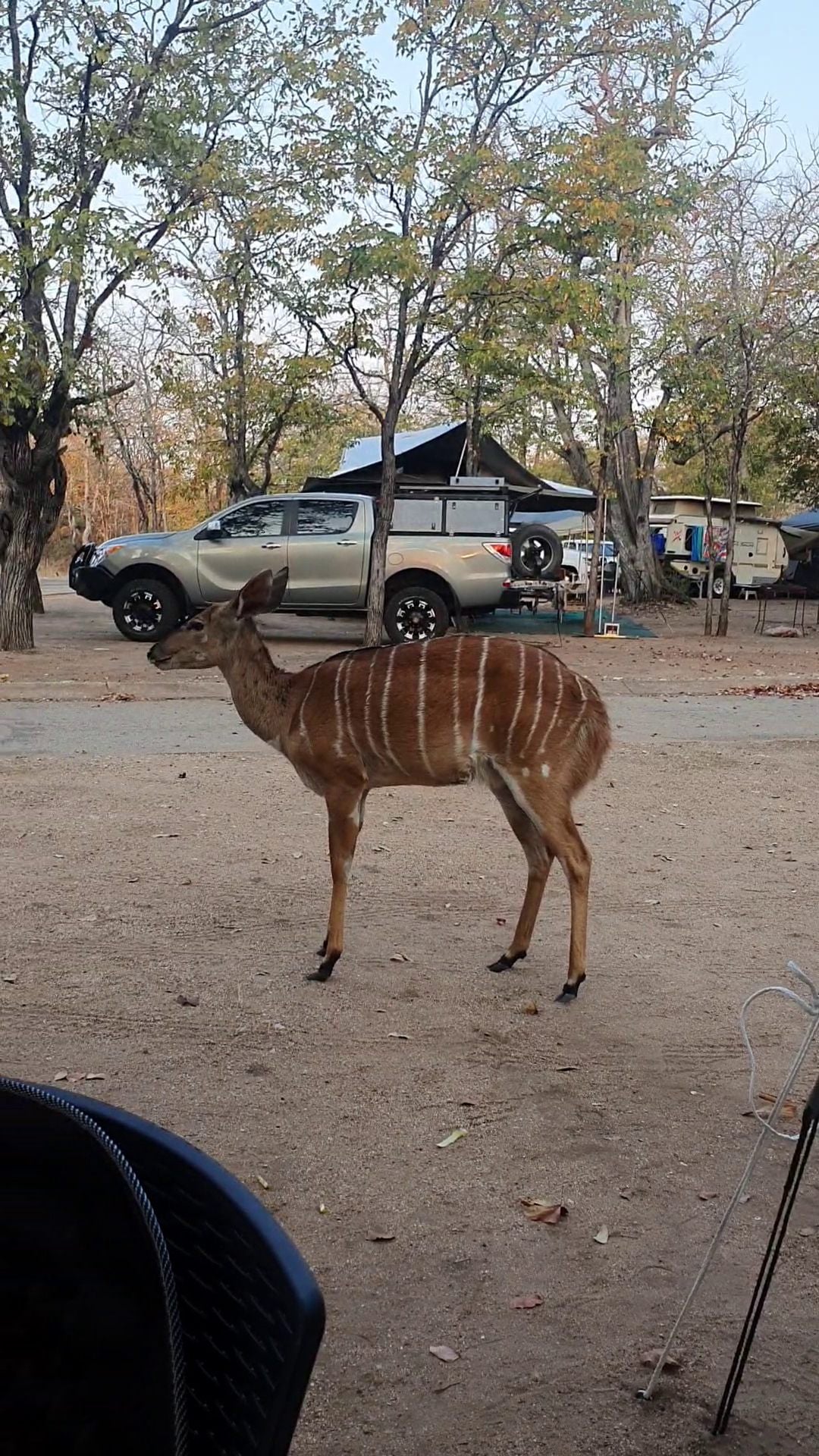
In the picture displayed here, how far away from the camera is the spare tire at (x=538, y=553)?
2000 cm

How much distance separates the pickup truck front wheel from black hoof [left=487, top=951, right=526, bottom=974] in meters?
12.2

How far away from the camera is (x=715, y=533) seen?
37625 millimetres

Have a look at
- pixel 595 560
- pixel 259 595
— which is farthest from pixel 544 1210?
pixel 595 560

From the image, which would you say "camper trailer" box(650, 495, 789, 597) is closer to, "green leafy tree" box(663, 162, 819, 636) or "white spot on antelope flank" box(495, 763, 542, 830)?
"green leafy tree" box(663, 162, 819, 636)

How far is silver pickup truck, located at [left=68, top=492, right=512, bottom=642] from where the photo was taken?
57.0 ft

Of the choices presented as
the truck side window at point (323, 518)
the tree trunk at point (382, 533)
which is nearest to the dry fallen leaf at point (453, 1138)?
the tree trunk at point (382, 533)

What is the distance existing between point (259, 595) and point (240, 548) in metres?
11.4

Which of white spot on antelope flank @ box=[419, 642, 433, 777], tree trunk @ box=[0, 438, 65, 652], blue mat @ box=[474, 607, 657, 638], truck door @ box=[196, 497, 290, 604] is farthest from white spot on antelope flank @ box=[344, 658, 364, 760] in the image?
blue mat @ box=[474, 607, 657, 638]

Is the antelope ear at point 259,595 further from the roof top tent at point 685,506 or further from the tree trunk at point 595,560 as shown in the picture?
the roof top tent at point 685,506

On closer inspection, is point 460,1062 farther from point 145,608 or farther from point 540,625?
point 540,625

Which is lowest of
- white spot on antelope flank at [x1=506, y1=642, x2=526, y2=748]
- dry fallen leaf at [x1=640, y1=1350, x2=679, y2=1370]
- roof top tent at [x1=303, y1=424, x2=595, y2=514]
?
dry fallen leaf at [x1=640, y1=1350, x2=679, y2=1370]

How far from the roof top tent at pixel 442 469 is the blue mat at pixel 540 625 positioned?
2.02 meters

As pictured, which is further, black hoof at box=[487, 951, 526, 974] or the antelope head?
the antelope head

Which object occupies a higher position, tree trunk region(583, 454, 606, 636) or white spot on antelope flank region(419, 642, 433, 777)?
tree trunk region(583, 454, 606, 636)
